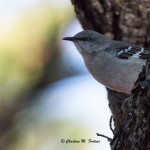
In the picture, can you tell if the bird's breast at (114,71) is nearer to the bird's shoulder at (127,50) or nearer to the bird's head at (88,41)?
the bird's shoulder at (127,50)

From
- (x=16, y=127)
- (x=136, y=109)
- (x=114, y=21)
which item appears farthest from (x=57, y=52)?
(x=136, y=109)

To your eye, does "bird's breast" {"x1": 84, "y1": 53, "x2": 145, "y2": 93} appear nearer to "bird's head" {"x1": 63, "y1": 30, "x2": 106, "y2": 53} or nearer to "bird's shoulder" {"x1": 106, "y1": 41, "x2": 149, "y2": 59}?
"bird's shoulder" {"x1": 106, "y1": 41, "x2": 149, "y2": 59}

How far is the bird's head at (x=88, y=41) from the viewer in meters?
5.90

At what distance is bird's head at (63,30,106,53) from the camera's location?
590 centimetres

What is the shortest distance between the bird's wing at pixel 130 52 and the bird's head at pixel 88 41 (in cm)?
33

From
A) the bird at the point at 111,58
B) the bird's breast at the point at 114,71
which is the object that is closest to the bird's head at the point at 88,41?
the bird at the point at 111,58

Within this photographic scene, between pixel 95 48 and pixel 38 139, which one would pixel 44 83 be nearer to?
pixel 38 139

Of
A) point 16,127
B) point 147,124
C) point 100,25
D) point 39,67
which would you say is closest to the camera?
point 147,124

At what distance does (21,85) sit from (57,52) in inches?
26.2

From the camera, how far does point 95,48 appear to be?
599cm

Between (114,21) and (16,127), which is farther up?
(114,21)

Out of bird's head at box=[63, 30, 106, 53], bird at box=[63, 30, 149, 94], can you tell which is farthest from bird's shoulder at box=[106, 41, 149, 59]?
bird's head at box=[63, 30, 106, 53]

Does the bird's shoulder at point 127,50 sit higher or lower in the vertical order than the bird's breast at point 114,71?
higher

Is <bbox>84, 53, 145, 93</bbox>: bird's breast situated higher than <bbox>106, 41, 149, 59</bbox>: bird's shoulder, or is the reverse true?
<bbox>106, 41, 149, 59</bbox>: bird's shoulder
